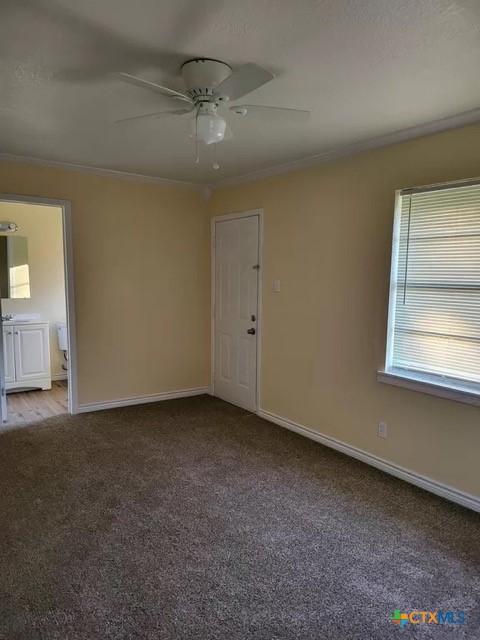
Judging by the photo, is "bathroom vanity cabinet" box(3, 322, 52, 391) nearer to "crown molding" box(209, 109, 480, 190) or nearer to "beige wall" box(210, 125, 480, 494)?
"beige wall" box(210, 125, 480, 494)

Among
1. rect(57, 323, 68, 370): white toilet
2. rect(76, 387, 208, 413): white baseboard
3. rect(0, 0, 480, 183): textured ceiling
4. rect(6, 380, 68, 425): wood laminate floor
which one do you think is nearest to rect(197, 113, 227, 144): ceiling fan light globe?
rect(0, 0, 480, 183): textured ceiling

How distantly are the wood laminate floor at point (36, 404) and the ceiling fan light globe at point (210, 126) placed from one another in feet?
11.2

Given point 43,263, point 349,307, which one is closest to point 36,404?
point 43,263

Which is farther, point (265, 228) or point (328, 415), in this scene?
point (265, 228)

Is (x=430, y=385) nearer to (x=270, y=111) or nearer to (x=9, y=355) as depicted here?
(x=270, y=111)

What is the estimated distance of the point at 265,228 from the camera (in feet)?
13.6

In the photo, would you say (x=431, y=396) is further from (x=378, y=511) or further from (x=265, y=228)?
(x=265, y=228)

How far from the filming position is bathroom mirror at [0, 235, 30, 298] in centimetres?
517

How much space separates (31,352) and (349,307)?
399 cm

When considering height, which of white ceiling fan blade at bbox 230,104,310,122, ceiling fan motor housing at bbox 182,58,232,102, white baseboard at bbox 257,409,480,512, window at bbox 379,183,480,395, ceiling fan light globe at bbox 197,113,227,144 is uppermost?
ceiling fan motor housing at bbox 182,58,232,102

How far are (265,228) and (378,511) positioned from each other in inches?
106

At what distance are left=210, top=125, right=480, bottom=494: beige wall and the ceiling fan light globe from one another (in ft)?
4.88

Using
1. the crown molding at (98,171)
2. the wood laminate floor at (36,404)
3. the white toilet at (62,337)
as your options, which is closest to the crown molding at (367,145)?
the crown molding at (98,171)

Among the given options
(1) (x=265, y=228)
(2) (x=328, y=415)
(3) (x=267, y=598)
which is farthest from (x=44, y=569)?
(1) (x=265, y=228)
